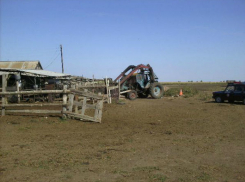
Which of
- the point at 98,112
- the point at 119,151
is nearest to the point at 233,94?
the point at 98,112

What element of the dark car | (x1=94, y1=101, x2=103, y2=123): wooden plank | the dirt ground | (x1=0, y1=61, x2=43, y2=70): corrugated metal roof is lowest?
the dirt ground

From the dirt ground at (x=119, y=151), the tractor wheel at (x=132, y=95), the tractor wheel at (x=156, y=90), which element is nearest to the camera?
the dirt ground at (x=119, y=151)

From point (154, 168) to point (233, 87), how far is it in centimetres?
1642

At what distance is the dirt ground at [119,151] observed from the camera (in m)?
4.99

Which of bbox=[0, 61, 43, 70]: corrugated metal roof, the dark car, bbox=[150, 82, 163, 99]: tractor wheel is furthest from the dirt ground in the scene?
bbox=[0, 61, 43, 70]: corrugated metal roof

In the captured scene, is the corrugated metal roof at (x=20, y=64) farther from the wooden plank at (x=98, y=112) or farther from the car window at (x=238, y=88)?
the wooden plank at (x=98, y=112)

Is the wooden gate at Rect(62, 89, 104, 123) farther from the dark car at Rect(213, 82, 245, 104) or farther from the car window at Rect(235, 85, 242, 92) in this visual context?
the car window at Rect(235, 85, 242, 92)

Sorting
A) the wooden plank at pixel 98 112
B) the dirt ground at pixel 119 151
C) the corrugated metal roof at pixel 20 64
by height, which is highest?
the corrugated metal roof at pixel 20 64

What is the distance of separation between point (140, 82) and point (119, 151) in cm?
1804

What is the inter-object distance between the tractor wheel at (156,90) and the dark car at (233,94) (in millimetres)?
5609

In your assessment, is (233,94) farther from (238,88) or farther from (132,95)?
(132,95)

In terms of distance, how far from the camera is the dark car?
19.1 meters

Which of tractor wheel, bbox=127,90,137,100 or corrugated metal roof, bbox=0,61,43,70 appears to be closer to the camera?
tractor wheel, bbox=127,90,137,100

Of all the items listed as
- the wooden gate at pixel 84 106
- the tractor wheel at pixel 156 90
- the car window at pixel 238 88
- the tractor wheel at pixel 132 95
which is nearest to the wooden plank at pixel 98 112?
the wooden gate at pixel 84 106
